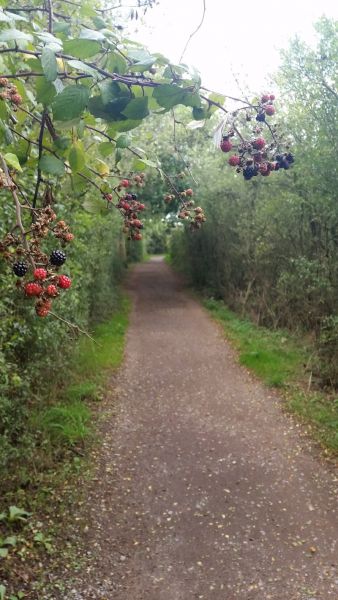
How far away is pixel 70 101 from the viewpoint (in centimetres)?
170

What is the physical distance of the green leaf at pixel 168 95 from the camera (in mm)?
1817

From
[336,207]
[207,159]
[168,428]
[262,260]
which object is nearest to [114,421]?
[168,428]

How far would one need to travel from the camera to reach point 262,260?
12.0 m

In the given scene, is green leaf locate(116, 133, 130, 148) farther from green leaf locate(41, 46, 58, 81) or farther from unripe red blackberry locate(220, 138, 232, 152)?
green leaf locate(41, 46, 58, 81)

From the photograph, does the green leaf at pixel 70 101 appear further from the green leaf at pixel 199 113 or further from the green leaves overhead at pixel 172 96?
the green leaf at pixel 199 113

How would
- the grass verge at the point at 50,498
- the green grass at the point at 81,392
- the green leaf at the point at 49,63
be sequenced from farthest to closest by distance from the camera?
the green grass at the point at 81,392
the grass verge at the point at 50,498
the green leaf at the point at 49,63

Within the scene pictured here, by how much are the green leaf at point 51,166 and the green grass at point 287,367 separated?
4.88 metres

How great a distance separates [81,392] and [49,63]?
614 centimetres

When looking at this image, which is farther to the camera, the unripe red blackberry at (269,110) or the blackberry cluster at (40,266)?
the unripe red blackberry at (269,110)

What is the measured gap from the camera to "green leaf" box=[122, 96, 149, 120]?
1861mm

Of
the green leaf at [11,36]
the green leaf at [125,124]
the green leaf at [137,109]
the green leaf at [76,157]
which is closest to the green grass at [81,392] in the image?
the green leaf at [76,157]

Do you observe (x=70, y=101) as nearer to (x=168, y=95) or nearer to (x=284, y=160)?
(x=168, y=95)

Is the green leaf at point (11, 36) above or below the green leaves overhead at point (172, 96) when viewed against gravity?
above

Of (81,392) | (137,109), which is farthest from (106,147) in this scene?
(81,392)
